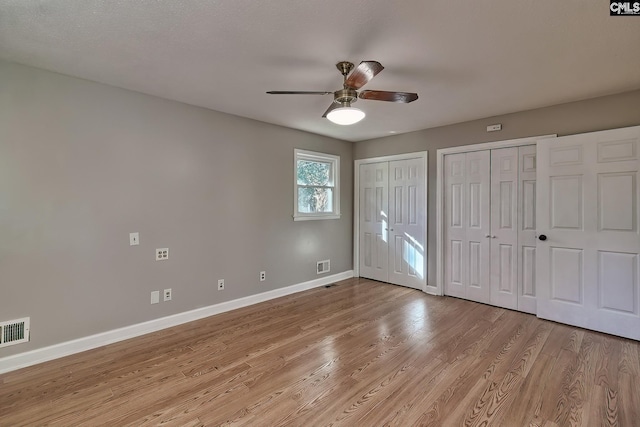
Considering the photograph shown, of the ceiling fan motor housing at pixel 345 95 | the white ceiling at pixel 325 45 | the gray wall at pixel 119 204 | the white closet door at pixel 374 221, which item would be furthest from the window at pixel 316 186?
the ceiling fan motor housing at pixel 345 95

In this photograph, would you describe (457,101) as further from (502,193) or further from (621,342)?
(621,342)

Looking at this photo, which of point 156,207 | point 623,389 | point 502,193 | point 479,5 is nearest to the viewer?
point 479,5

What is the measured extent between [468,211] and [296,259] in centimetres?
263

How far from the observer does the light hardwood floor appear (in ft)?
6.17

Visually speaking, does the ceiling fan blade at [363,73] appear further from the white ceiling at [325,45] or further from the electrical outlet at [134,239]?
the electrical outlet at [134,239]

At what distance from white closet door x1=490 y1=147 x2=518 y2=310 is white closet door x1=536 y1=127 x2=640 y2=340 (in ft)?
0.99

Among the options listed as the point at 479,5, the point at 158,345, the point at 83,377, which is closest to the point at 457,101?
the point at 479,5

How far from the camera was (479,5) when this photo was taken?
1732 mm

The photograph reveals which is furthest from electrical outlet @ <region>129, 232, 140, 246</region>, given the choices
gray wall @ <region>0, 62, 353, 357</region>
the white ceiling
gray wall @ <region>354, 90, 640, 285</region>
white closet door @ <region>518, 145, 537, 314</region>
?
white closet door @ <region>518, 145, 537, 314</region>

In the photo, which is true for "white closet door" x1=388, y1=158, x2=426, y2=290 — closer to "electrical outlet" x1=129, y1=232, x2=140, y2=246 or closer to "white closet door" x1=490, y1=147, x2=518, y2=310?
"white closet door" x1=490, y1=147, x2=518, y2=310

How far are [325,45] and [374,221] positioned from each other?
351cm

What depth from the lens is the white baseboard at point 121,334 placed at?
96.2 inches

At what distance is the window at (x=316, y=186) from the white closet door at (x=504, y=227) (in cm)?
241

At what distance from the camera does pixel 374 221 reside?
5.23m
